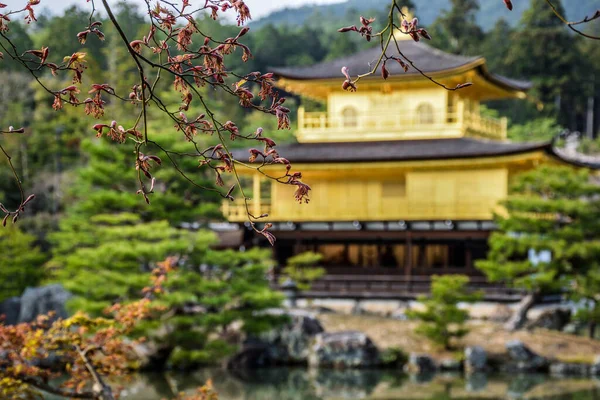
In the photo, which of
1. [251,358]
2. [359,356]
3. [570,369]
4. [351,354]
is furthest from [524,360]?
[251,358]

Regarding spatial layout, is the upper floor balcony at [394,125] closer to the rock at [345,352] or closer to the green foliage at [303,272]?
the green foliage at [303,272]

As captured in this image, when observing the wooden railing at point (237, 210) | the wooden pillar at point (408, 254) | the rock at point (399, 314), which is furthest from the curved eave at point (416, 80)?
the rock at point (399, 314)

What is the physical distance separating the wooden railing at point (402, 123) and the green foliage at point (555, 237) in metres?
5.68

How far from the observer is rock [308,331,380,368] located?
673 inches

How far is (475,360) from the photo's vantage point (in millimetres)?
16703

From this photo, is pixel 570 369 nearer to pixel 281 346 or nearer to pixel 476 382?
pixel 476 382

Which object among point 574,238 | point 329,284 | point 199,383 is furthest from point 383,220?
point 199,383

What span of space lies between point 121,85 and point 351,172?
43.3 ft

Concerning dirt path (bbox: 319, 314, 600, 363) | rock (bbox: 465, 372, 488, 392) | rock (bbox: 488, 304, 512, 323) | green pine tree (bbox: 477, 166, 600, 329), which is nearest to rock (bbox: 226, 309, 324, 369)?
dirt path (bbox: 319, 314, 600, 363)

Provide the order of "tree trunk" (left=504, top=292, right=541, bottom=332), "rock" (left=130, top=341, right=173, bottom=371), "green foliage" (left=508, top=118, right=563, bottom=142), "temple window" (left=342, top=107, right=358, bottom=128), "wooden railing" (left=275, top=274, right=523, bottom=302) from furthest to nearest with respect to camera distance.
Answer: "green foliage" (left=508, top=118, right=563, bottom=142) < "temple window" (left=342, top=107, right=358, bottom=128) < "wooden railing" (left=275, top=274, right=523, bottom=302) < "tree trunk" (left=504, top=292, right=541, bottom=332) < "rock" (left=130, top=341, right=173, bottom=371)

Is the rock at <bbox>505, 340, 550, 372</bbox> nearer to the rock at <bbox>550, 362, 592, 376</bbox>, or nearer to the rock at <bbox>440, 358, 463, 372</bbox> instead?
the rock at <bbox>550, 362, 592, 376</bbox>

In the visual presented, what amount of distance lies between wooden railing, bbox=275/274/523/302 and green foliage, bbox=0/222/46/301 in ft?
17.6

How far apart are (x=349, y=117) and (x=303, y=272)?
5.19 meters

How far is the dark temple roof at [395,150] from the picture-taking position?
72.0ft
